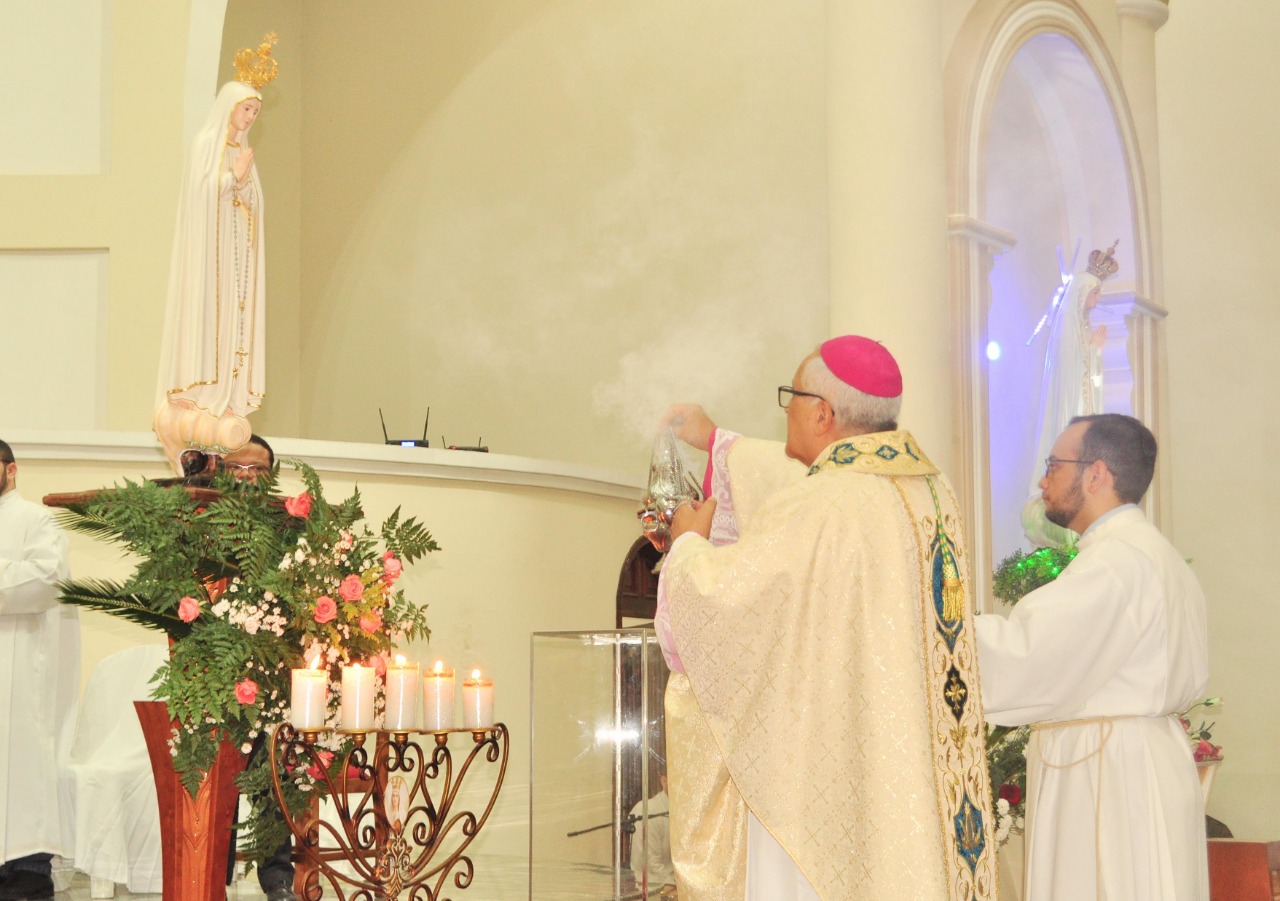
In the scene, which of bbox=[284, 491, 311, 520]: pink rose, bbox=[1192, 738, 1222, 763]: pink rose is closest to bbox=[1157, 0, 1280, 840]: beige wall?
bbox=[1192, 738, 1222, 763]: pink rose

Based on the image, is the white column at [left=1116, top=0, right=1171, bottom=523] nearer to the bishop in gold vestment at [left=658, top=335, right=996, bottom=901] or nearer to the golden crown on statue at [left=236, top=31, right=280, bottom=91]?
the golden crown on statue at [left=236, top=31, right=280, bottom=91]

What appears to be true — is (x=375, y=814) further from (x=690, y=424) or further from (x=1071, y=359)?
(x=1071, y=359)

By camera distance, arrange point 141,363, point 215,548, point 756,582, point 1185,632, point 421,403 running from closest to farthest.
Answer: point 756,582, point 215,548, point 1185,632, point 141,363, point 421,403

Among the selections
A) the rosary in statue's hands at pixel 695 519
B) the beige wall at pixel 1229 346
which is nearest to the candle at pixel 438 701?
the rosary in statue's hands at pixel 695 519

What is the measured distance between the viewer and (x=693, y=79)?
1044 centimetres

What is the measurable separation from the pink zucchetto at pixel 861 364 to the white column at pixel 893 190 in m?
3.61

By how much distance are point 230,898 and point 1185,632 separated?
3799 mm

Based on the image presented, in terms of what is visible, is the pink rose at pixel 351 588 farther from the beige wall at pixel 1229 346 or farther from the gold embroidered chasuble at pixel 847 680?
the beige wall at pixel 1229 346

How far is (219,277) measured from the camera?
17.6ft

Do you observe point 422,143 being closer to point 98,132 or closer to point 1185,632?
point 98,132

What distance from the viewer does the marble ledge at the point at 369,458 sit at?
634 cm

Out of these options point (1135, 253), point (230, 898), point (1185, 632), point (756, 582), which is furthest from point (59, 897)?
point (1135, 253)

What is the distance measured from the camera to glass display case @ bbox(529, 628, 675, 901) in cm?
385

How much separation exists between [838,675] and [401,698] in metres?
1.16
